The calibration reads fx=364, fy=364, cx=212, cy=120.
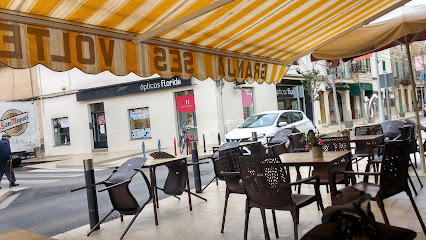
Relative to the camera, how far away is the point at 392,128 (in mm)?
7711

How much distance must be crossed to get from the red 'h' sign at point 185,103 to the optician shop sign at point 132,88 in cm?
70

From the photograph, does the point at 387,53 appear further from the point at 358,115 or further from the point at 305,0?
the point at 305,0

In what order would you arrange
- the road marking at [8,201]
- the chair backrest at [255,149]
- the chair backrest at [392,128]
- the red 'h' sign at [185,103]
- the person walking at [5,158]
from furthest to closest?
the red 'h' sign at [185,103], the person walking at [5,158], the road marking at [8,201], the chair backrest at [392,128], the chair backrest at [255,149]

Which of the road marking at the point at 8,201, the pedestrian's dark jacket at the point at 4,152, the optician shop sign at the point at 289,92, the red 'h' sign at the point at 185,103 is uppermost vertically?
the optician shop sign at the point at 289,92

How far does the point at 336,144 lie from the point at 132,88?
1713cm

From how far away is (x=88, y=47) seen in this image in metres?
3.51

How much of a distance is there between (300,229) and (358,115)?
Answer: 3481cm

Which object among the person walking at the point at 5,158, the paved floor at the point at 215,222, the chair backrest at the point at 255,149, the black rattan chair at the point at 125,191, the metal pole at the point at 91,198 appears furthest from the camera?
the person walking at the point at 5,158

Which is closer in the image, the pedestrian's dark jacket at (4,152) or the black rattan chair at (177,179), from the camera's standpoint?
the black rattan chair at (177,179)

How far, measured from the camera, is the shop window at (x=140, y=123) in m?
21.2

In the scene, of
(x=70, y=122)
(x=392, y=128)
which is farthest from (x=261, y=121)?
(x=70, y=122)

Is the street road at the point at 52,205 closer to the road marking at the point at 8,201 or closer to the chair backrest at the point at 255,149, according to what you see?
the road marking at the point at 8,201

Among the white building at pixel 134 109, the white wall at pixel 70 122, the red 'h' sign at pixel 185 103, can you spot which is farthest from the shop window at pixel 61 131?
the red 'h' sign at pixel 185 103

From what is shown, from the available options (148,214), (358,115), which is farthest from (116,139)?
(358,115)
